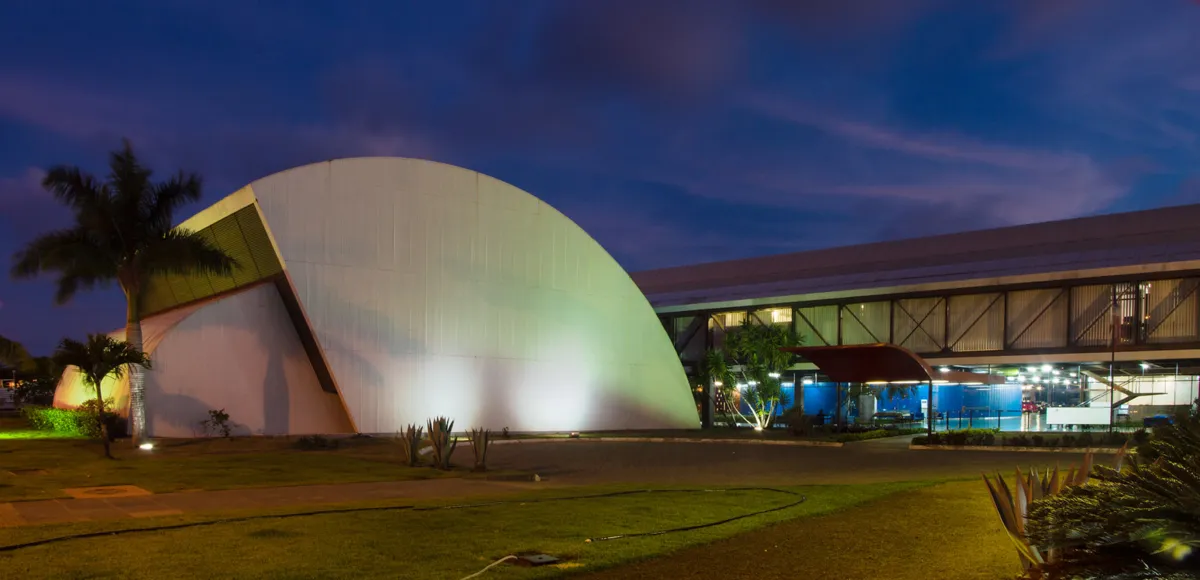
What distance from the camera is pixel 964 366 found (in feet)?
118

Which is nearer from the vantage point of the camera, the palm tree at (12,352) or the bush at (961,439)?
the bush at (961,439)

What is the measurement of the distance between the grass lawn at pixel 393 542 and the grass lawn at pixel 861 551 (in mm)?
164

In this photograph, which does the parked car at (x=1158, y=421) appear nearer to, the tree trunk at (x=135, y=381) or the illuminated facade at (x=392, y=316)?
the illuminated facade at (x=392, y=316)

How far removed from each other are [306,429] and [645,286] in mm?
29434

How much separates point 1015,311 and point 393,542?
30.2 meters

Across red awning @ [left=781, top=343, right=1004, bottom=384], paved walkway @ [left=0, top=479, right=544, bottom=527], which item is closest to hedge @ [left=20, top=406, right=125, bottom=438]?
paved walkway @ [left=0, top=479, right=544, bottom=527]

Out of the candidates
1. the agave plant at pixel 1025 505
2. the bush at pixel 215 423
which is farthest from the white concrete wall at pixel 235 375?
the agave plant at pixel 1025 505

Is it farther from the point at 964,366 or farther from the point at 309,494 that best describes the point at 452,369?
the point at 964,366

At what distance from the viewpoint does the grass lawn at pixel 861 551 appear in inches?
297

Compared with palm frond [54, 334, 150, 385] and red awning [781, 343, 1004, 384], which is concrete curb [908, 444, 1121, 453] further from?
palm frond [54, 334, 150, 385]

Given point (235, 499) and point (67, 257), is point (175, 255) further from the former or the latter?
point (235, 499)

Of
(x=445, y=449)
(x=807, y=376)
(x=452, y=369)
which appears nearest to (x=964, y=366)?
(x=807, y=376)

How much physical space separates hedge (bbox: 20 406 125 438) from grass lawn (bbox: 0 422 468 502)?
2.38 feet

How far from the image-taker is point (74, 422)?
2567 cm
